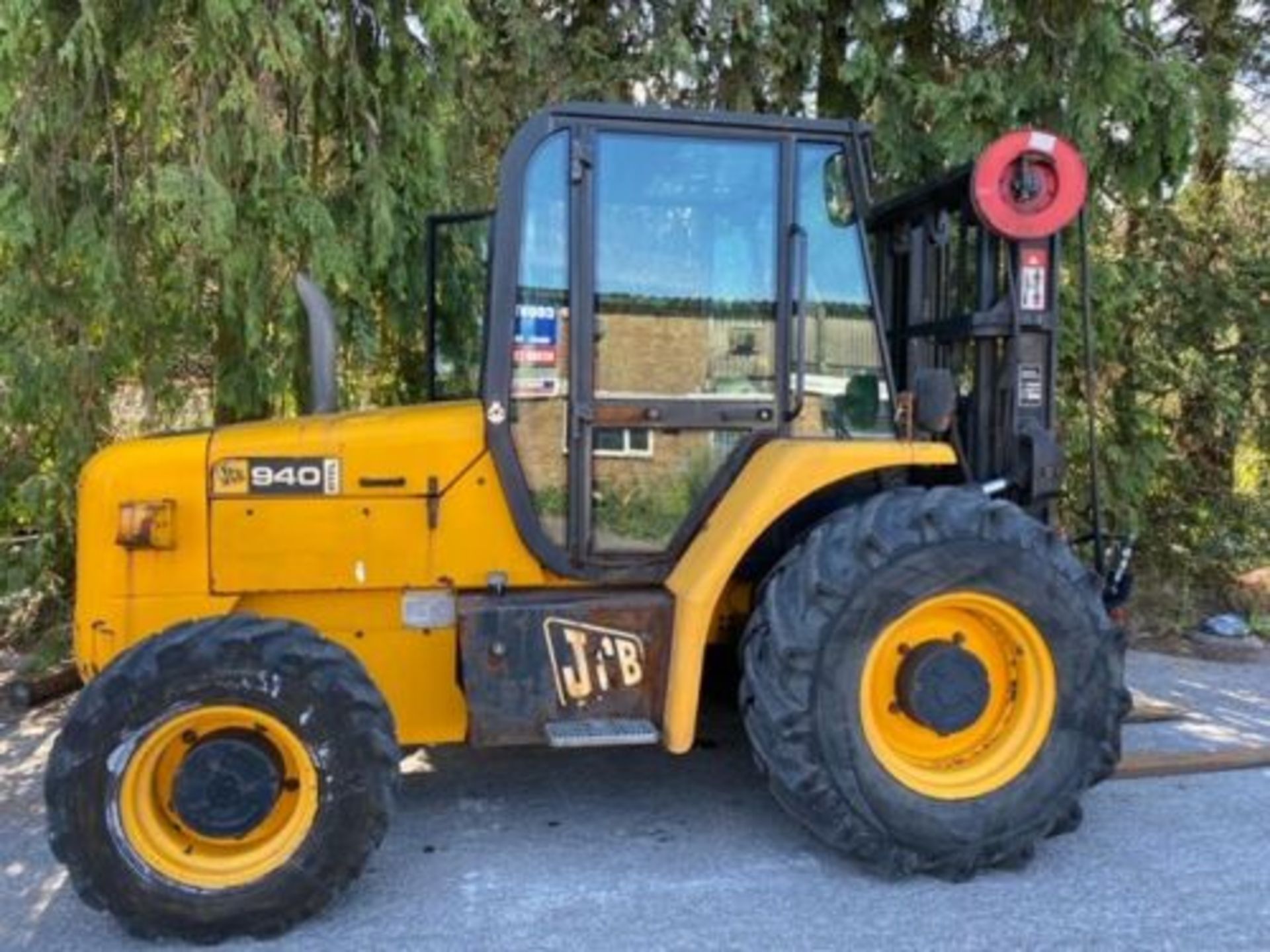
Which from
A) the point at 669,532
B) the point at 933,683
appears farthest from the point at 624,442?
the point at 933,683

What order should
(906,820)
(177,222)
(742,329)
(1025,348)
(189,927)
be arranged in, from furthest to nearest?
1. (177,222)
2. (1025,348)
3. (742,329)
4. (906,820)
5. (189,927)

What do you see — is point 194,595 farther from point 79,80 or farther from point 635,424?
point 79,80

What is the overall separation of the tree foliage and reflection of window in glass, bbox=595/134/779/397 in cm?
189

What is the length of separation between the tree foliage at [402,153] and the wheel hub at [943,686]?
3.02m

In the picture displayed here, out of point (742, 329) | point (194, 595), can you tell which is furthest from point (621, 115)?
point (194, 595)

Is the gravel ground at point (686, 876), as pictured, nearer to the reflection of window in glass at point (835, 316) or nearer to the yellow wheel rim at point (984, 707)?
the yellow wheel rim at point (984, 707)

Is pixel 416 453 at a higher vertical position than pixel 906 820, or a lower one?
higher

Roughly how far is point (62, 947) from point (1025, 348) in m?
3.60

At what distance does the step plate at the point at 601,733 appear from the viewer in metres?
3.86

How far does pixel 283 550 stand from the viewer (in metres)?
3.95

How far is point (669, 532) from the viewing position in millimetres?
4113

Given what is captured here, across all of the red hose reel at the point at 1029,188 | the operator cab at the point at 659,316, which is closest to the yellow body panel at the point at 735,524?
the operator cab at the point at 659,316

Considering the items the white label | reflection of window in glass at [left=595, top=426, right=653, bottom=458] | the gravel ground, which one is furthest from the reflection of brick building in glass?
the gravel ground

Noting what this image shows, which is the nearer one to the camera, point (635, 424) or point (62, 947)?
point (62, 947)
